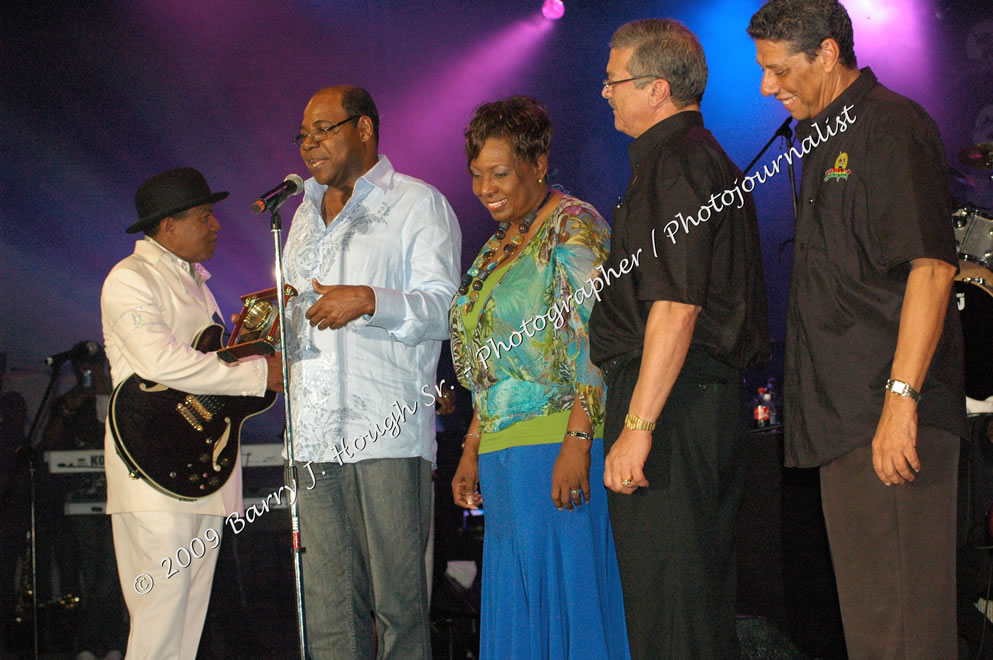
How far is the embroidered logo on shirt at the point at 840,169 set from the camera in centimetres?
166

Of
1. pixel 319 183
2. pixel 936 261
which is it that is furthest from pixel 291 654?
pixel 936 261

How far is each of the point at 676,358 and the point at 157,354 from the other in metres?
2.12

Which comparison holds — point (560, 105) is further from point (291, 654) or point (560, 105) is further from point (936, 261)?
point (936, 261)

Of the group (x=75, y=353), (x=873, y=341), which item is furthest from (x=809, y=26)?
(x=75, y=353)

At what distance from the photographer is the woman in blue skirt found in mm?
2045

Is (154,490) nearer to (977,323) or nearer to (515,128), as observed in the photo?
(515,128)

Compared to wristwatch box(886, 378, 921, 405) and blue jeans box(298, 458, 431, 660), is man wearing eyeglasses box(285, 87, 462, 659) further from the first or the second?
wristwatch box(886, 378, 921, 405)

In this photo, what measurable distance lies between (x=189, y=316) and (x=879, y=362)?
262 cm

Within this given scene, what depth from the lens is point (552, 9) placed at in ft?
20.8

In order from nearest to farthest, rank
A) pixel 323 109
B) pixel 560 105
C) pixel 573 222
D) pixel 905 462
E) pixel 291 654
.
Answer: pixel 905 462
pixel 573 222
pixel 323 109
pixel 291 654
pixel 560 105

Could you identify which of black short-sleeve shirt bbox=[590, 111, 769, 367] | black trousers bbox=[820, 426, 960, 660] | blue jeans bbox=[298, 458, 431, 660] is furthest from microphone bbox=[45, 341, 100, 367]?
black trousers bbox=[820, 426, 960, 660]

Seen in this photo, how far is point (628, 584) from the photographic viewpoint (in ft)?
5.58

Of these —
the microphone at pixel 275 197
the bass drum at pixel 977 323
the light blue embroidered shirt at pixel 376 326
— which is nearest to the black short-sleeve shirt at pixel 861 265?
the light blue embroidered shirt at pixel 376 326

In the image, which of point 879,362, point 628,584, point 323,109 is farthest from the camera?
point 323,109
